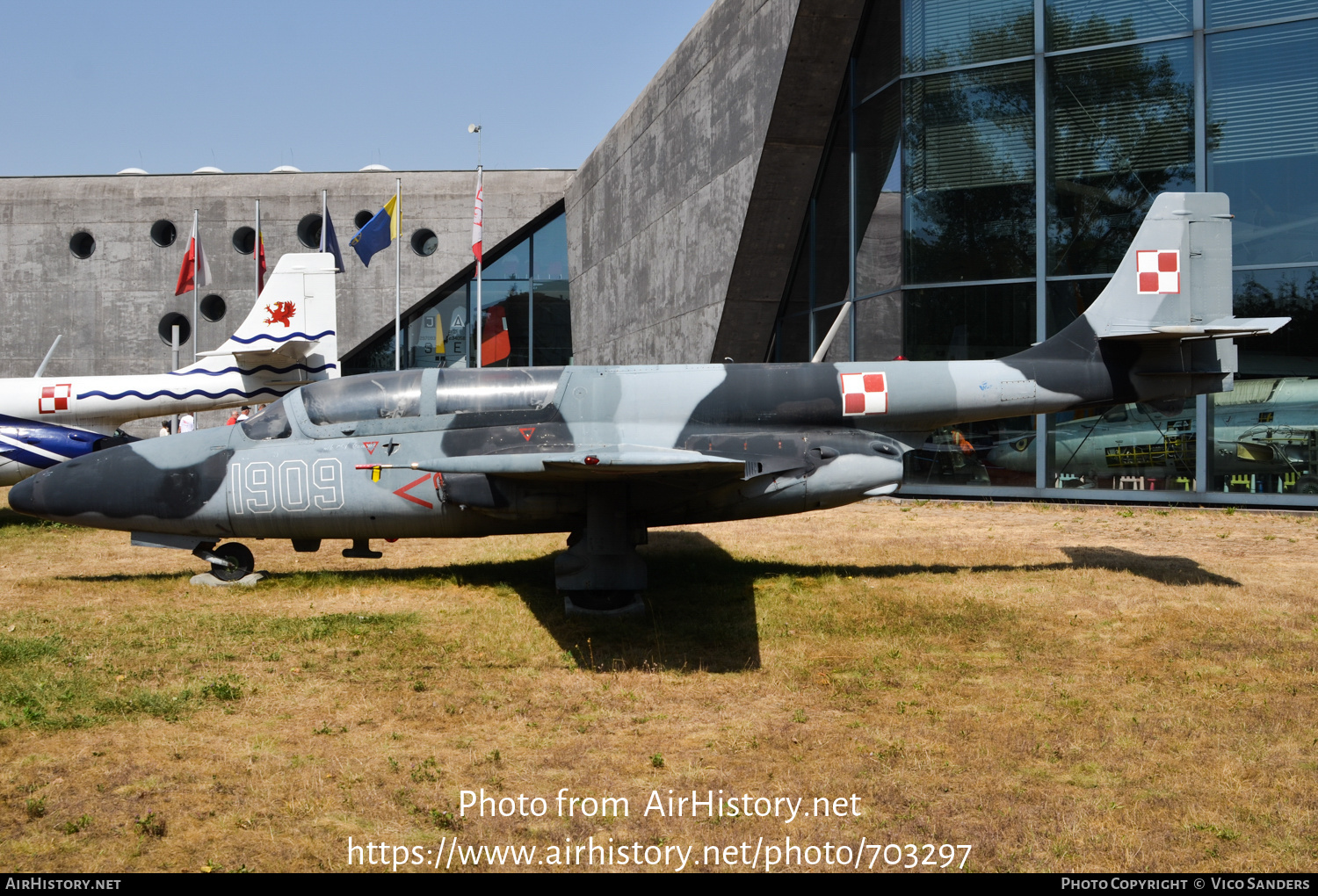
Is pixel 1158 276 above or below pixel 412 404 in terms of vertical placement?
above

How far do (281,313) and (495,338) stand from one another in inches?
726

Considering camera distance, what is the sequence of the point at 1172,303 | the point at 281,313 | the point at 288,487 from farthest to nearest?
the point at 281,313
the point at 1172,303
the point at 288,487

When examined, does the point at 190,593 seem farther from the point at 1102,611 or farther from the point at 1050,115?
the point at 1050,115

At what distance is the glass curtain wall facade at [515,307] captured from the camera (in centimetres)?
3578

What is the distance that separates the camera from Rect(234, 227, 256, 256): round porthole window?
35875mm

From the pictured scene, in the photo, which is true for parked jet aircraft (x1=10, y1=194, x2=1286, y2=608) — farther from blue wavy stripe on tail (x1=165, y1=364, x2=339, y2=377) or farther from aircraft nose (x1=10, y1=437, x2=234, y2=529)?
blue wavy stripe on tail (x1=165, y1=364, x2=339, y2=377)

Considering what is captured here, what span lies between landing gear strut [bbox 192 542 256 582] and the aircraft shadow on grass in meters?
0.37

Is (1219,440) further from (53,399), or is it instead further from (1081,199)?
(53,399)

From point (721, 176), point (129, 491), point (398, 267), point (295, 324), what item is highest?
point (721, 176)

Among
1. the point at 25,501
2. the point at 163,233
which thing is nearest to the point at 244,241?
the point at 163,233

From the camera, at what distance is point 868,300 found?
62.9ft

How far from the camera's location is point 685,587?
34.1ft

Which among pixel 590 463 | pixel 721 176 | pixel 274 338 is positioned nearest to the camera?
pixel 590 463

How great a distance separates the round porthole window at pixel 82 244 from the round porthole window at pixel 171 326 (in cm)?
385
